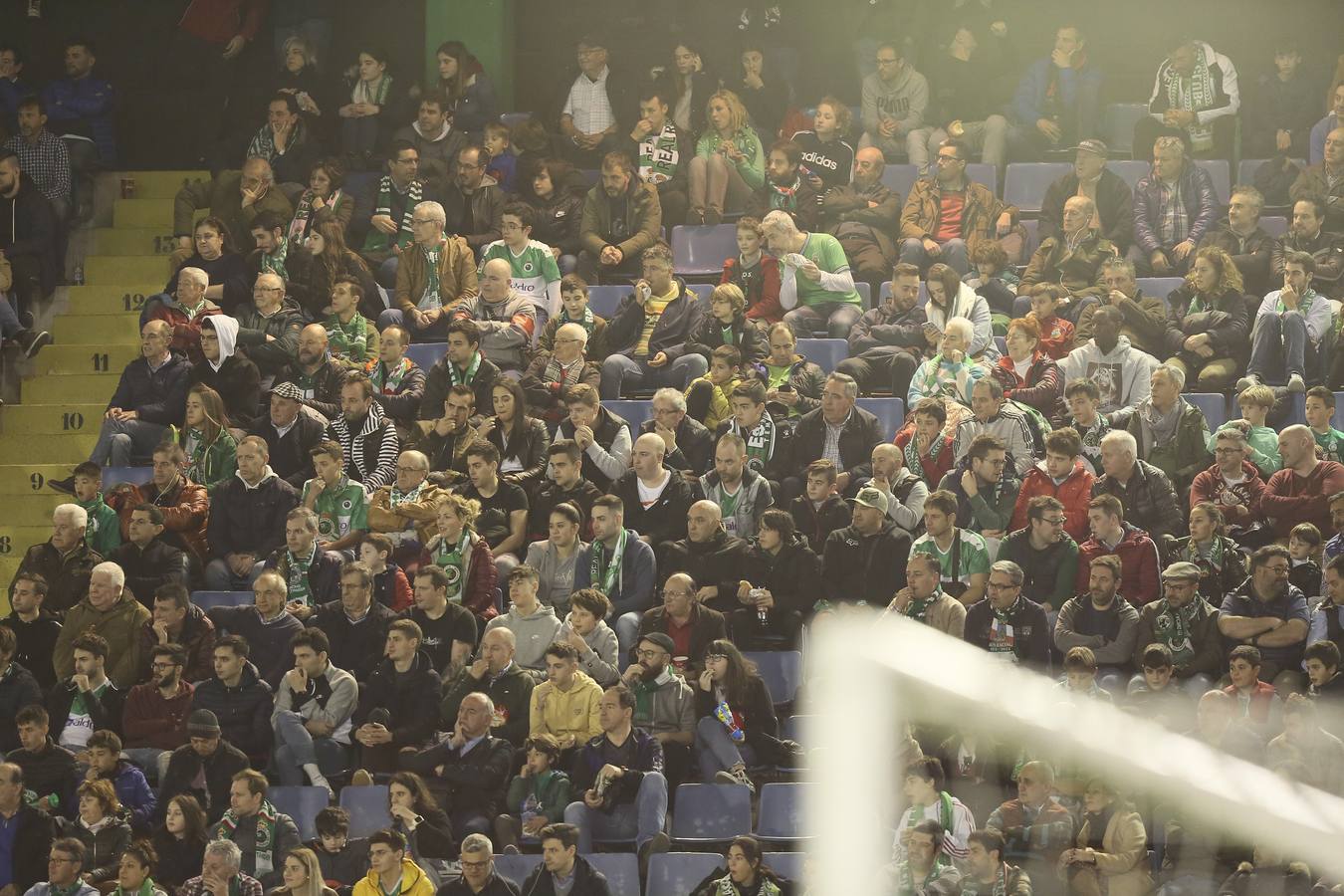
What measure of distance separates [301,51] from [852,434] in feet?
19.9

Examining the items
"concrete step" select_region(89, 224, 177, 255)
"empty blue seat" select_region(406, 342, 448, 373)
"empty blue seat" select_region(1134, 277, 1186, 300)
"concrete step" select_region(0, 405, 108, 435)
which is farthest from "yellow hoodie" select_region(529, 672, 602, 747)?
"concrete step" select_region(89, 224, 177, 255)

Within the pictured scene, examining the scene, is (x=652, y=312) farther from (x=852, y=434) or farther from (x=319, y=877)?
(x=319, y=877)

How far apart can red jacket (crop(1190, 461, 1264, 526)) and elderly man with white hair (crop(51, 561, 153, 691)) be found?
542 cm

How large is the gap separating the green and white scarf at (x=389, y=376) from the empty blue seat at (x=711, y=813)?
3.52 m

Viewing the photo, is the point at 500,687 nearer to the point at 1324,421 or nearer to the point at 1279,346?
the point at 1324,421

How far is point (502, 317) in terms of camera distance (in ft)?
38.8

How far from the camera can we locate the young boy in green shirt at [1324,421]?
1037cm

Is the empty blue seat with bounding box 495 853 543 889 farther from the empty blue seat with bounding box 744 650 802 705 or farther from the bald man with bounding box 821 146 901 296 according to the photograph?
the bald man with bounding box 821 146 901 296

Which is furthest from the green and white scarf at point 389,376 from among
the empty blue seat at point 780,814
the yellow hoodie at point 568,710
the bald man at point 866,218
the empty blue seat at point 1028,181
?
the empty blue seat at point 1028,181

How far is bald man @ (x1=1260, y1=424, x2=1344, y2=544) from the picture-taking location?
32.6ft

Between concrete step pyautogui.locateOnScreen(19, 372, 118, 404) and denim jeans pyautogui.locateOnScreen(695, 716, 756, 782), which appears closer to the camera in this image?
denim jeans pyautogui.locateOnScreen(695, 716, 756, 782)

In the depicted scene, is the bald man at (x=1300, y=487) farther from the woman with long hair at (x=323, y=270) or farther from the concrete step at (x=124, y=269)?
A: the concrete step at (x=124, y=269)

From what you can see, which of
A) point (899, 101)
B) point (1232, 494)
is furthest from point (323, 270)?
point (1232, 494)

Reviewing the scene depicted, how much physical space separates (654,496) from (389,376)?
82.1 inches
